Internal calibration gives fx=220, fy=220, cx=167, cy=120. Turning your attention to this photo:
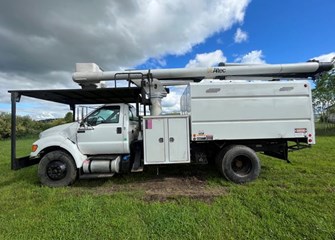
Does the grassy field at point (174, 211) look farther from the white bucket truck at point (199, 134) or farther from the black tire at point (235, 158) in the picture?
the white bucket truck at point (199, 134)

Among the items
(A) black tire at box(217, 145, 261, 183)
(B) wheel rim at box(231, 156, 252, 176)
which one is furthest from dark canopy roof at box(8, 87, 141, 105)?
(B) wheel rim at box(231, 156, 252, 176)

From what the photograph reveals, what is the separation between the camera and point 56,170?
5.57 metres

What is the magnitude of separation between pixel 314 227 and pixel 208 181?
2.67m

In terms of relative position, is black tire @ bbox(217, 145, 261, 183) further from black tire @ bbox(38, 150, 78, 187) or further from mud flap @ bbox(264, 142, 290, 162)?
black tire @ bbox(38, 150, 78, 187)

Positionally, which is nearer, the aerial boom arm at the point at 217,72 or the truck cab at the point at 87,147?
the truck cab at the point at 87,147

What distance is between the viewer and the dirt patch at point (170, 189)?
4715 millimetres

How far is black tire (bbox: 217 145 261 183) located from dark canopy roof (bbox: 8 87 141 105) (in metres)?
2.85

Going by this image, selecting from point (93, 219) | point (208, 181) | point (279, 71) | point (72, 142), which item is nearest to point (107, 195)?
point (93, 219)

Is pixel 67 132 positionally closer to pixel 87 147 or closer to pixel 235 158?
pixel 87 147

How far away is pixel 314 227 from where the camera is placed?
3.35 m

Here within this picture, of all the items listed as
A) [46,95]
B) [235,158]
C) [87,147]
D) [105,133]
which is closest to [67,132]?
[87,147]

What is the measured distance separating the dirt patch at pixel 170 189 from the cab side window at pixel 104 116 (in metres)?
1.68

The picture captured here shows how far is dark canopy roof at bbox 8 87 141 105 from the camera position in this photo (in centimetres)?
558

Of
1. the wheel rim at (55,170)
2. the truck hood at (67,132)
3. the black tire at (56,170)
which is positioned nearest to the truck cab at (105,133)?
Answer: the truck hood at (67,132)
